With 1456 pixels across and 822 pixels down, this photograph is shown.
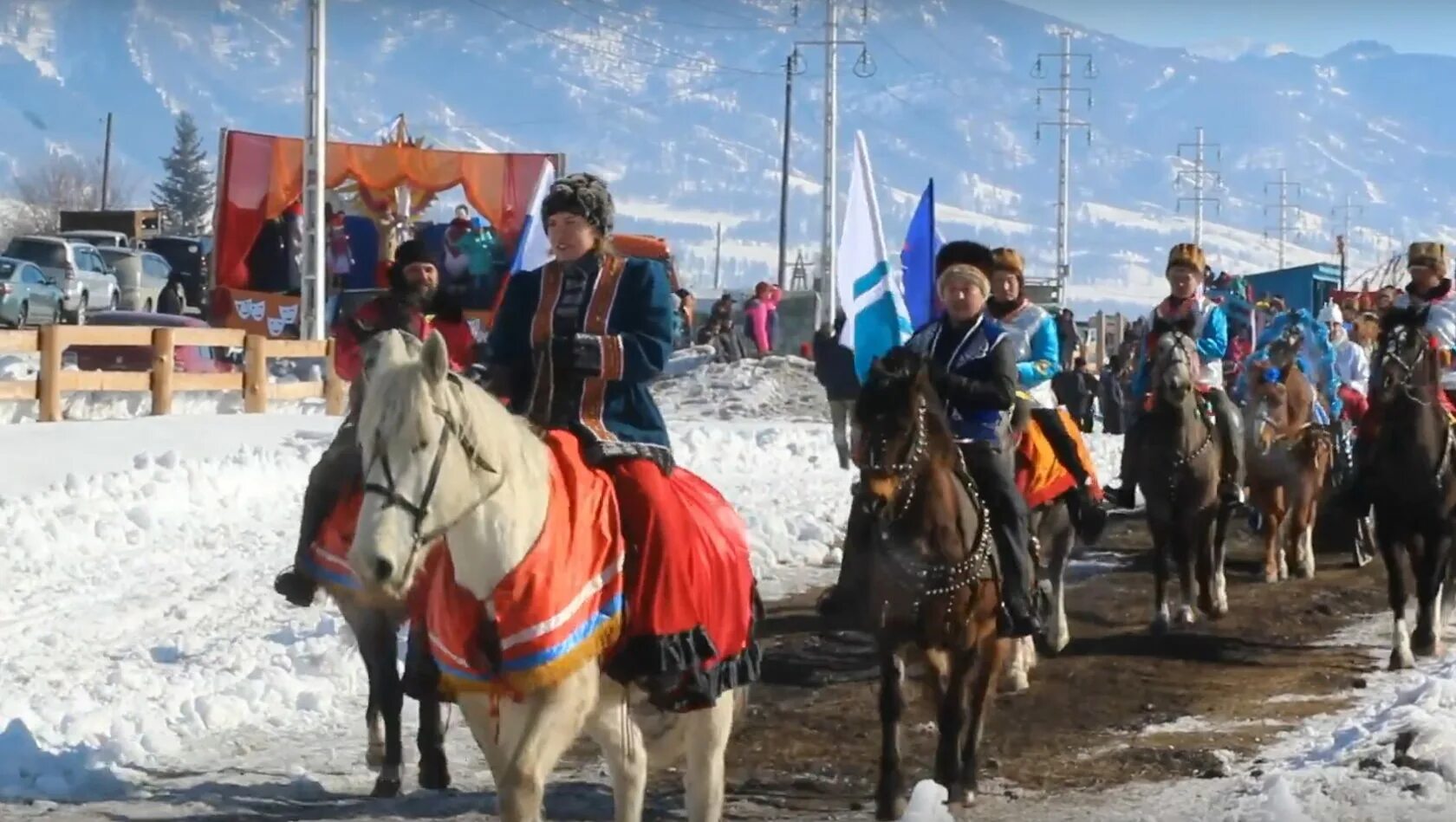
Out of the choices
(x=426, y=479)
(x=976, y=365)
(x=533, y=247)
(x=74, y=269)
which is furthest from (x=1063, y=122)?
(x=426, y=479)

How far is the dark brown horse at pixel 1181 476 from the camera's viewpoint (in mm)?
14172

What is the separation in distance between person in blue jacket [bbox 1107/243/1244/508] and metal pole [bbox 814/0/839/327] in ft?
77.2

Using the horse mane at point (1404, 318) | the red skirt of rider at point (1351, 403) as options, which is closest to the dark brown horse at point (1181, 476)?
the horse mane at point (1404, 318)

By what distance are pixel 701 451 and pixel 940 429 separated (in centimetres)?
1417

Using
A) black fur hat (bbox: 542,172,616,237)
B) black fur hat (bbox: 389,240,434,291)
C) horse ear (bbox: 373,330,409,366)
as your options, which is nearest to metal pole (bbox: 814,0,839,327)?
black fur hat (bbox: 389,240,434,291)

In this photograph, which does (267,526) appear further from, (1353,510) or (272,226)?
(272,226)

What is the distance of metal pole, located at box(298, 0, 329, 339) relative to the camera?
82.5 ft

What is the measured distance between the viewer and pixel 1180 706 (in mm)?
11414

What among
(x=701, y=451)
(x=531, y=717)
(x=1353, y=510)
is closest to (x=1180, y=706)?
(x=1353, y=510)

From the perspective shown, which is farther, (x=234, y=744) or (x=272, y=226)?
→ (x=272, y=226)

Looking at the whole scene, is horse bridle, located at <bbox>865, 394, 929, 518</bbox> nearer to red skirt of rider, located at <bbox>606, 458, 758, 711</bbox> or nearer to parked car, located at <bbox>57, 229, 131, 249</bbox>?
red skirt of rider, located at <bbox>606, 458, 758, 711</bbox>

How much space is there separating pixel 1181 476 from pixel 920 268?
12.0ft

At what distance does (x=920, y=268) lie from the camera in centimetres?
1720

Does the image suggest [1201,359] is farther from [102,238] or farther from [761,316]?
[102,238]
